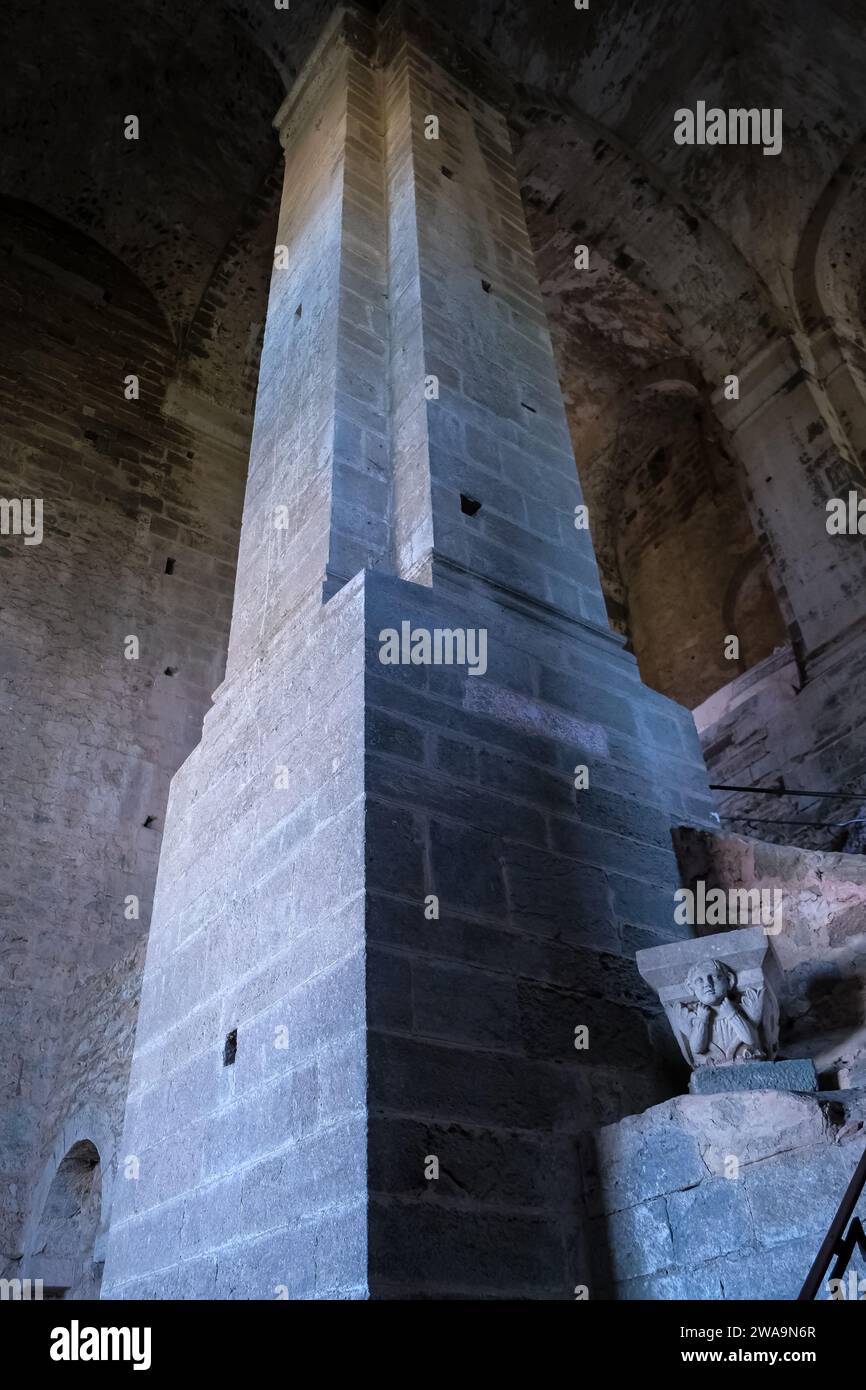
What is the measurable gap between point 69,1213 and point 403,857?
4.10 m

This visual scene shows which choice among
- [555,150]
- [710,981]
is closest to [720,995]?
[710,981]

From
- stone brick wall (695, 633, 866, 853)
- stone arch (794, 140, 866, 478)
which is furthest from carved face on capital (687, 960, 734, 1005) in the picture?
stone arch (794, 140, 866, 478)

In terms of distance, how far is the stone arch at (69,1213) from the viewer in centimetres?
562

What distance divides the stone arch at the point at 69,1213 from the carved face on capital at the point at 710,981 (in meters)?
3.54

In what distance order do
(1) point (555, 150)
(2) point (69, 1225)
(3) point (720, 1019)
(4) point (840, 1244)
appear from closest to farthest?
(4) point (840, 1244) → (3) point (720, 1019) → (2) point (69, 1225) → (1) point (555, 150)

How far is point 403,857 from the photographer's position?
3.28 m

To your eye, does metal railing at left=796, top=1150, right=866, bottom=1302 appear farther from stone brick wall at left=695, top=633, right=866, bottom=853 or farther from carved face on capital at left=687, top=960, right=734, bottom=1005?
stone brick wall at left=695, top=633, right=866, bottom=853

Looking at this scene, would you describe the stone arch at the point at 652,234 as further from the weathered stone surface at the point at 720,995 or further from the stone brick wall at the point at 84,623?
the weathered stone surface at the point at 720,995

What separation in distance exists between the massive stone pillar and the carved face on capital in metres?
0.36

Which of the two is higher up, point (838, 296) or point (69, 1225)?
point (838, 296)

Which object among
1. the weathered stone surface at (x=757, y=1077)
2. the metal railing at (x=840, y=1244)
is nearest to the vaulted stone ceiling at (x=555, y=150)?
the weathered stone surface at (x=757, y=1077)

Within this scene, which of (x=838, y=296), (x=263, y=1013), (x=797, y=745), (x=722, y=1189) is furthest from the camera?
(x=838, y=296)

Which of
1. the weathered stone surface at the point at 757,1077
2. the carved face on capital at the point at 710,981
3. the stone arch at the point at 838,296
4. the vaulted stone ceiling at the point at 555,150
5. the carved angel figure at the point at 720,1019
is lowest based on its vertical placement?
the weathered stone surface at the point at 757,1077

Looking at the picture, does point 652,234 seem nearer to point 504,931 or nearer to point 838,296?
point 838,296
